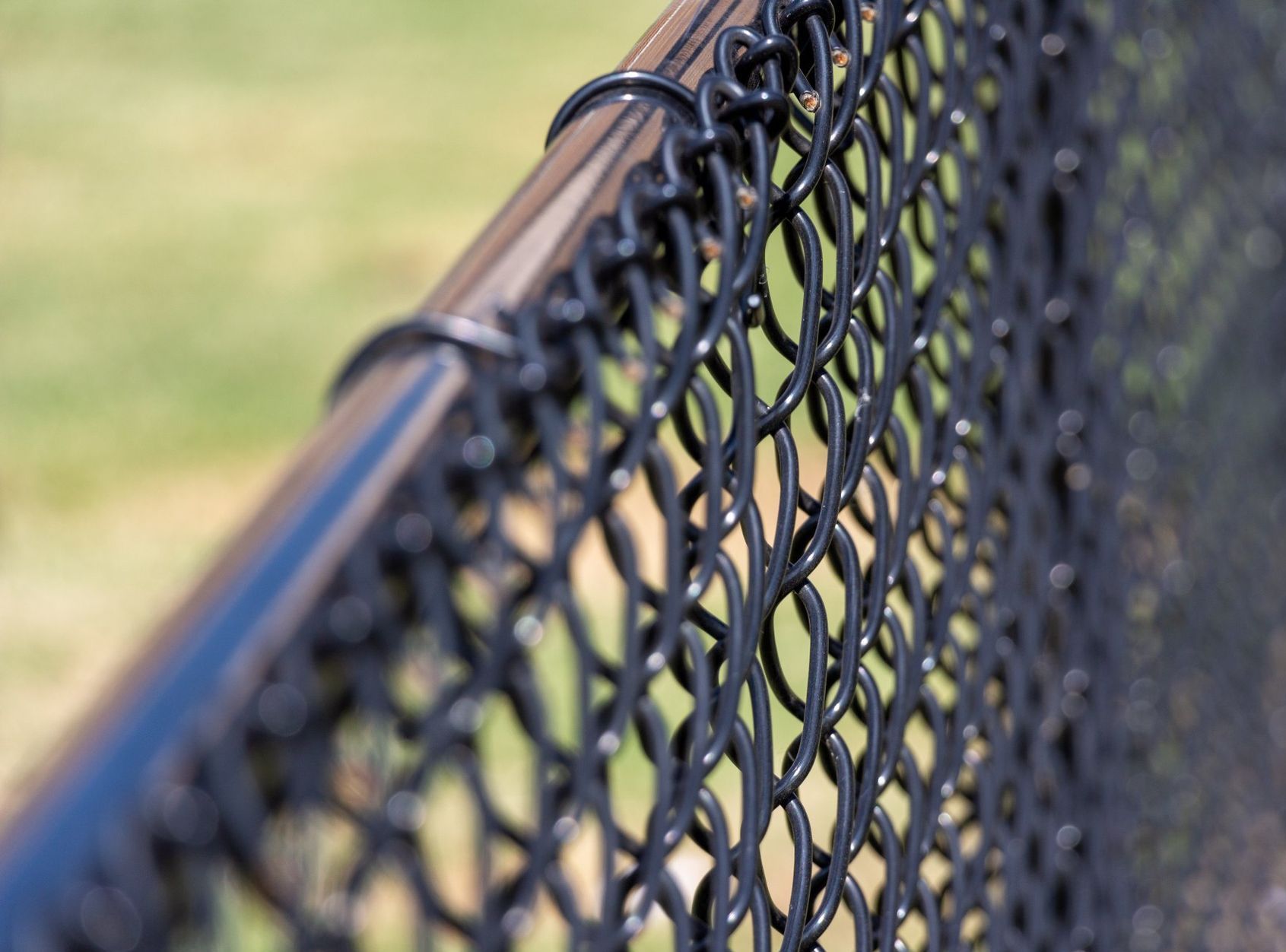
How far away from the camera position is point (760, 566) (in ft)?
2.90

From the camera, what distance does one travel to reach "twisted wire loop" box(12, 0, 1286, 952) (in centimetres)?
57

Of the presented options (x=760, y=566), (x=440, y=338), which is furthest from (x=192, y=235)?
(x=440, y=338)

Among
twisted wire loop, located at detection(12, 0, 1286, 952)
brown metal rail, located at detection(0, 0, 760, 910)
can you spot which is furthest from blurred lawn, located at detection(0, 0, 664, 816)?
brown metal rail, located at detection(0, 0, 760, 910)

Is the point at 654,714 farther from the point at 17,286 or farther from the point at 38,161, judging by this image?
the point at 38,161

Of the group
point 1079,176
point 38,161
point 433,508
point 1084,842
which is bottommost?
point 433,508

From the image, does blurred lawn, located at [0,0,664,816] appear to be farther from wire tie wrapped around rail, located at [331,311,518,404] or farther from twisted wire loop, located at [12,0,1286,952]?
wire tie wrapped around rail, located at [331,311,518,404]

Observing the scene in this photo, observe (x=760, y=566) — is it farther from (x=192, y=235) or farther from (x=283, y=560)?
(x=192, y=235)

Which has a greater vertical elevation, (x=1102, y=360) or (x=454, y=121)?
(x=454, y=121)

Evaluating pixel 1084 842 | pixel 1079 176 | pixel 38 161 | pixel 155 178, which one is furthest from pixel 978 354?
pixel 38 161

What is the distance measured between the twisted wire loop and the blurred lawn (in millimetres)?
1473

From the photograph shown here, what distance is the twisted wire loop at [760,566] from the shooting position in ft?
1.88

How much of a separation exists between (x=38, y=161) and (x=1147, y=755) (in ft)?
20.1

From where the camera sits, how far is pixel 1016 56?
4.69ft

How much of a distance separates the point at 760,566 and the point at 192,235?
5.50 m
